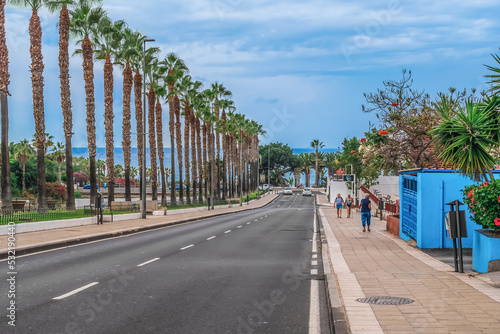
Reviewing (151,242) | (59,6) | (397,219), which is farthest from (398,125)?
(59,6)

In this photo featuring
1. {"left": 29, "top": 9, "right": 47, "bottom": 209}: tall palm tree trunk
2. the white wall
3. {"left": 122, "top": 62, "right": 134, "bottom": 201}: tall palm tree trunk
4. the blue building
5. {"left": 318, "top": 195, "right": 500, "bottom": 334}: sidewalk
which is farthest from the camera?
the white wall

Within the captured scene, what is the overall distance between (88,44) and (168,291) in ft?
117

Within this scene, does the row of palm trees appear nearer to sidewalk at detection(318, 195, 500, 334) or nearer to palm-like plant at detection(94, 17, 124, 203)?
palm-like plant at detection(94, 17, 124, 203)

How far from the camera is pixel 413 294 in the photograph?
9906 mm

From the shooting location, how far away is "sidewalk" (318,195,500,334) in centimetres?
753

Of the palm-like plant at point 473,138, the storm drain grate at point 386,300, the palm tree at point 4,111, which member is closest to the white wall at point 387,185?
the palm tree at point 4,111

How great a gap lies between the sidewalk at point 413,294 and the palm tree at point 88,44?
30.4 meters

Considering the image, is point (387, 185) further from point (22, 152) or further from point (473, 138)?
point (473, 138)

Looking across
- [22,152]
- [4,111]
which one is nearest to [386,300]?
[4,111]

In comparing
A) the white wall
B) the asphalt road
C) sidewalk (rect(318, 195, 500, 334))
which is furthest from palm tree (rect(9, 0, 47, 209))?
the white wall

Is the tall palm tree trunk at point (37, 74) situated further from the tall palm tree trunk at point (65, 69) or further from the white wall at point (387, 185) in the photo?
the white wall at point (387, 185)

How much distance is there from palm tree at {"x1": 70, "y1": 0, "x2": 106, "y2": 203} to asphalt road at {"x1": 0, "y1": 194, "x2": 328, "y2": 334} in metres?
25.2

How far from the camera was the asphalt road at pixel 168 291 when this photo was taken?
8273 millimetres

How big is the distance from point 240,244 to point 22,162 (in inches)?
2984
